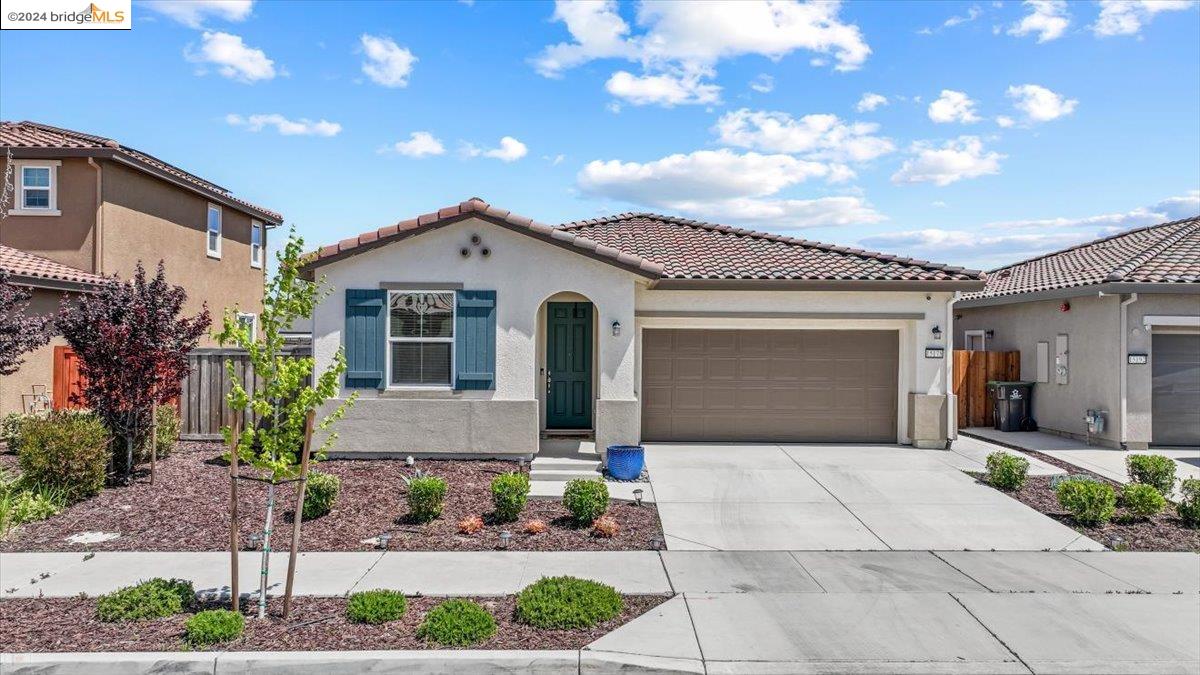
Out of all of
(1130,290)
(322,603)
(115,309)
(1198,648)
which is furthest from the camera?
(1130,290)

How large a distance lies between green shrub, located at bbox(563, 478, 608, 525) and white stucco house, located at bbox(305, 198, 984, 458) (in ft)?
10.2

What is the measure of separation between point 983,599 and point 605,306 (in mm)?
6804

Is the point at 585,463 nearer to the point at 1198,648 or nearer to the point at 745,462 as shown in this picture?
the point at 745,462

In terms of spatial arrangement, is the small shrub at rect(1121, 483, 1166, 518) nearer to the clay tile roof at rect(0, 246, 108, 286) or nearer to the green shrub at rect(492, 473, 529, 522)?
the green shrub at rect(492, 473, 529, 522)

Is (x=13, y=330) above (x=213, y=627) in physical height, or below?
above

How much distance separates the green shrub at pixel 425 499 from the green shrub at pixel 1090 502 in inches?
289

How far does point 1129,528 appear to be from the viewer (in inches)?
326

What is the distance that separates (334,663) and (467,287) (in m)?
7.04

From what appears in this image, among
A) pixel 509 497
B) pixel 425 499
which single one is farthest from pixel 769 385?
pixel 425 499

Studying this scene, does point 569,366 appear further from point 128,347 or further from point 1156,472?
point 1156,472

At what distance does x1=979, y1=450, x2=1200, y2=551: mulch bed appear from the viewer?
25.3 ft

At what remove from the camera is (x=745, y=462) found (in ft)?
38.0

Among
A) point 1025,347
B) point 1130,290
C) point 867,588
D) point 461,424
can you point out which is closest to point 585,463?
point 461,424

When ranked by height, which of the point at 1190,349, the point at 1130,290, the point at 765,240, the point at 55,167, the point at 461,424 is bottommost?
the point at 461,424
